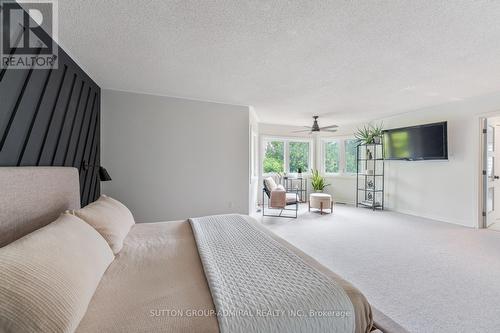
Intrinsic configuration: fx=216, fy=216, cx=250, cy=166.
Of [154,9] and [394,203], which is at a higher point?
[154,9]

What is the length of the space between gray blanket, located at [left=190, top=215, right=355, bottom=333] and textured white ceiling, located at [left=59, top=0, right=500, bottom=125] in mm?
1814

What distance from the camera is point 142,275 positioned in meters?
1.20

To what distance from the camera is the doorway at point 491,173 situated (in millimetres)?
3887

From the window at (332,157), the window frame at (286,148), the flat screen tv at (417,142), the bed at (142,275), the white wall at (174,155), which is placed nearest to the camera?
the bed at (142,275)

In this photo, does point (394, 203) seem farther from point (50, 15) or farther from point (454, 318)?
point (50, 15)

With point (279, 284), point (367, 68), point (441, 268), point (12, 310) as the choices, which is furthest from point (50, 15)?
point (441, 268)

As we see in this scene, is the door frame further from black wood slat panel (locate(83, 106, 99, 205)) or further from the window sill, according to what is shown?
black wood slat panel (locate(83, 106, 99, 205))

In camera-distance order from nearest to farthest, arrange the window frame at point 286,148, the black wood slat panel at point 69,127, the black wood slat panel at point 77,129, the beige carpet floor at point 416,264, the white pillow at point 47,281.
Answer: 1. the white pillow at point 47,281
2. the beige carpet floor at point 416,264
3. the black wood slat panel at point 69,127
4. the black wood slat panel at point 77,129
5. the window frame at point 286,148

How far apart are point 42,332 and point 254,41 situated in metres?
2.36

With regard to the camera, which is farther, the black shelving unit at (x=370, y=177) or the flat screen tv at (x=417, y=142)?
the black shelving unit at (x=370, y=177)

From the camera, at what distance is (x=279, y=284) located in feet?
3.51

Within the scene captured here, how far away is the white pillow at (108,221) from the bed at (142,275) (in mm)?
84

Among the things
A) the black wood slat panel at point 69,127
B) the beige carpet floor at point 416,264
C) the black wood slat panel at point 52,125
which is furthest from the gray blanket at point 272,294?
the black wood slat panel at point 69,127

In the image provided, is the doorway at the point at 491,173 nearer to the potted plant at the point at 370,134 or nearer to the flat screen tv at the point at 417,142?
the flat screen tv at the point at 417,142
